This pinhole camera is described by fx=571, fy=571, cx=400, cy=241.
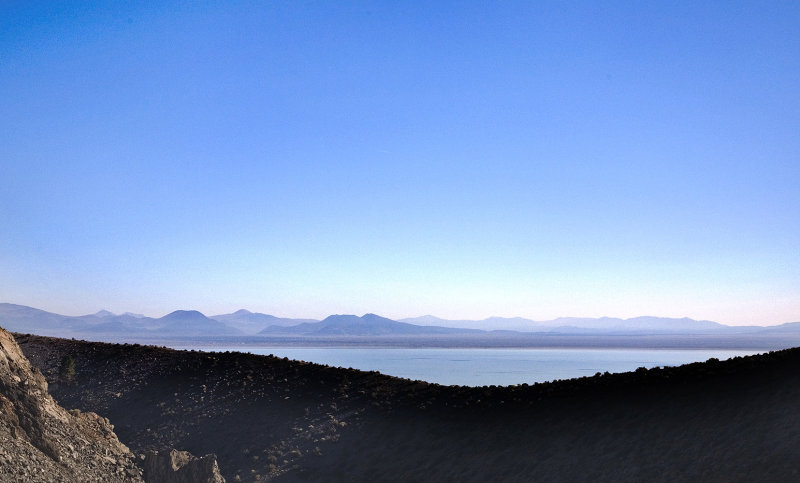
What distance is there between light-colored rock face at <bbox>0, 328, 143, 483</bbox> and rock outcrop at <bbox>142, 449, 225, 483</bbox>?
562 mm

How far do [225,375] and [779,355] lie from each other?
31842 millimetres

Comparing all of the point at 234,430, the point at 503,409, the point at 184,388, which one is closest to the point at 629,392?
the point at 503,409

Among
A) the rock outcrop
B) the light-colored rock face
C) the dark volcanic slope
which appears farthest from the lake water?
the light-colored rock face

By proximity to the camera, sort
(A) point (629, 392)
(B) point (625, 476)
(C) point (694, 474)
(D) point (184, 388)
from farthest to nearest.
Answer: (D) point (184, 388) < (A) point (629, 392) < (B) point (625, 476) < (C) point (694, 474)

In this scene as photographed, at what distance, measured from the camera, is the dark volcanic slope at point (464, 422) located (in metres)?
19.2

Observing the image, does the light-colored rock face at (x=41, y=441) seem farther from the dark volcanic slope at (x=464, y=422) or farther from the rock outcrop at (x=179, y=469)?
the dark volcanic slope at (x=464, y=422)

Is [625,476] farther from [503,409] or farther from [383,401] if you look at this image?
[383,401]

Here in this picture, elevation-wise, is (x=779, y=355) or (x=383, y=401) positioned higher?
(x=779, y=355)

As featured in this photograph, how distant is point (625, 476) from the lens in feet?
61.7

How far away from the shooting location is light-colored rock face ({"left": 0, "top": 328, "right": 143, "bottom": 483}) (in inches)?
685

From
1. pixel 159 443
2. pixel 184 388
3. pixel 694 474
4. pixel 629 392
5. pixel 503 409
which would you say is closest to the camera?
pixel 694 474

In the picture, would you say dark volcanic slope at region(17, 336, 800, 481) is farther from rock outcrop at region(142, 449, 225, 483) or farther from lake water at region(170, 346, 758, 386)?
lake water at region(170, 346, 758, 386)

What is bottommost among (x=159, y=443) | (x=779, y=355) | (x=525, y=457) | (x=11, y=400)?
(x=159, y=443)

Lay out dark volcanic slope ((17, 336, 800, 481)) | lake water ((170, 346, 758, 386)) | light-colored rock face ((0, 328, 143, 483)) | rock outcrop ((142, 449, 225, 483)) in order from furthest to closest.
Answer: lake water ((170, 346, 758, 386)) < rock outcrop ((142, 449, 225, 483)) < dark volcanic slope ((17, 336, 800, 481)) < light-colored rock face ((0, 328, 143, 483))
